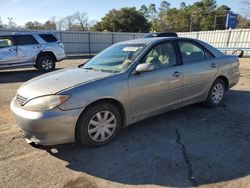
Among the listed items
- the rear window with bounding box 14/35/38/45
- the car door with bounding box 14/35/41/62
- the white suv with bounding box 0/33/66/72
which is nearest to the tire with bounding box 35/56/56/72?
the white suv with bounding box 0/33/66/72

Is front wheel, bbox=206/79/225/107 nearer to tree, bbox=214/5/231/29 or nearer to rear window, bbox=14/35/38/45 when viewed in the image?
rear window, bbox=14/35/38/45

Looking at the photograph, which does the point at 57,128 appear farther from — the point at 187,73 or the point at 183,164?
the point at 187,73

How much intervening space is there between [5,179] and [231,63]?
505 cm

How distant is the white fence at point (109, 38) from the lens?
2014 centimetres

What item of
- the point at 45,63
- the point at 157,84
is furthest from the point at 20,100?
the point at 45,63

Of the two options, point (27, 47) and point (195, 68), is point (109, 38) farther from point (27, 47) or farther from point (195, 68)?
point (195, 68)

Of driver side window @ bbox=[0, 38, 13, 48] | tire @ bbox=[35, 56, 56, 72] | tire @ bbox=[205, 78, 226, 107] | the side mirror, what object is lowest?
tire @ bbox=[35, 56, 56, 72]

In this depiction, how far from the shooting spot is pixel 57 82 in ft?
13.3

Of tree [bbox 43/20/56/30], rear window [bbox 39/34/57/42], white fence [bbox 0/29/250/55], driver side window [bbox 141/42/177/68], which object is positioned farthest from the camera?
tree [bbox 43/20/56/30]

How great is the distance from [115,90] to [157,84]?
862mm

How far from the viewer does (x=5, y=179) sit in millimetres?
3260

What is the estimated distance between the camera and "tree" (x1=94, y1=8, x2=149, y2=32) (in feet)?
155

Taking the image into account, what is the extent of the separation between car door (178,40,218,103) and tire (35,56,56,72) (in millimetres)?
8811

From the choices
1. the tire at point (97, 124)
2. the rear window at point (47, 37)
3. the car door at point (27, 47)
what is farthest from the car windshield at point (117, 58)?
the rear window at point (47, 37)
